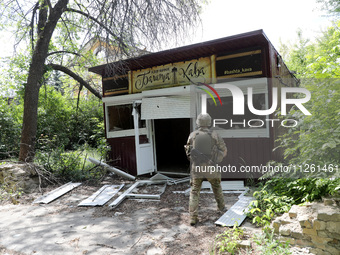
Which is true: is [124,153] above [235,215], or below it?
above

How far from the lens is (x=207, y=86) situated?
22.5ft

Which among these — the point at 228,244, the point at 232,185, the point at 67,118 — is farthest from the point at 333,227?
the point at 67,118

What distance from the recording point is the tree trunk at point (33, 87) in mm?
7676

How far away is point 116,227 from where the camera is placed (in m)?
4.45

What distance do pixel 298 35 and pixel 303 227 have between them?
29.6m

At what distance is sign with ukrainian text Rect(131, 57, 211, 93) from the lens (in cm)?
702

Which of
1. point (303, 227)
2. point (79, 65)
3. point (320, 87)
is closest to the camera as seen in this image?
point (303, 227)

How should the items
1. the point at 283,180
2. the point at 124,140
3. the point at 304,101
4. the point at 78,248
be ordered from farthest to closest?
1. the point at 124,140
2. the point at 304,101
3. the point at 283,180
4. the point at 78,248

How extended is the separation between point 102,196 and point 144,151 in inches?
87.5

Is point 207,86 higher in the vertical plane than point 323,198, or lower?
higher

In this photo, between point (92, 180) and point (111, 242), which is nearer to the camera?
point (111, 242)

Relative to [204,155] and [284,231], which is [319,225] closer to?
[284,231]

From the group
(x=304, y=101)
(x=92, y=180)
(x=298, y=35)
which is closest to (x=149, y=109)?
(x=92, y=180)

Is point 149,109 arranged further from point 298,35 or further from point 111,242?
point 298,35
